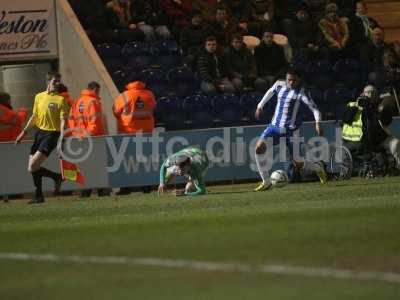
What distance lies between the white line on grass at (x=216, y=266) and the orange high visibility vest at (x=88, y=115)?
9.46m

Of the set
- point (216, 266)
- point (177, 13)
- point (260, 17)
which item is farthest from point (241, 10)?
point (216, 266)

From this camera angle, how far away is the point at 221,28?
24484 mm

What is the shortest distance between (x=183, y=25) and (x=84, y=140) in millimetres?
5240

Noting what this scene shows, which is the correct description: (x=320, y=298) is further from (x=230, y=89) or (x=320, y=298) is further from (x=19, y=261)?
(x=230, y=89)

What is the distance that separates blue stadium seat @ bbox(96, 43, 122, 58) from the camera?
76.3ft

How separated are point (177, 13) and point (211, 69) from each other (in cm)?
191

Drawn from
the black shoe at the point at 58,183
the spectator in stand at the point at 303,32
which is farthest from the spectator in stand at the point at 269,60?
the black shoe at the point at 58,183

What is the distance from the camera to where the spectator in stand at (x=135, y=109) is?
2114cm

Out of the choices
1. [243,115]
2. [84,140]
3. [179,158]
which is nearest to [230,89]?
[243,115]

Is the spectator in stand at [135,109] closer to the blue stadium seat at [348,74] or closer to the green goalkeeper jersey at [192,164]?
the green goalkeeper jersey at [192,164]

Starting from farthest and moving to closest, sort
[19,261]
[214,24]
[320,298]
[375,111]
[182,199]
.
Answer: [214,24]
[375,111]
[182,199]
[19,261]
[320,298]

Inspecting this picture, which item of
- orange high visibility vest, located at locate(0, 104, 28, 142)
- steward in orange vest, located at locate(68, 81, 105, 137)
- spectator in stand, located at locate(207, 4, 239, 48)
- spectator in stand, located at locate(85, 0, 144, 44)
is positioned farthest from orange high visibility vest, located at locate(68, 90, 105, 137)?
spectator in stand, located at locate(207, 4, 239, 48)

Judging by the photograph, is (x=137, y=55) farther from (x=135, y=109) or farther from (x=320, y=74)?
(x=320, y=74)

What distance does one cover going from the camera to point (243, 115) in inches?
921
